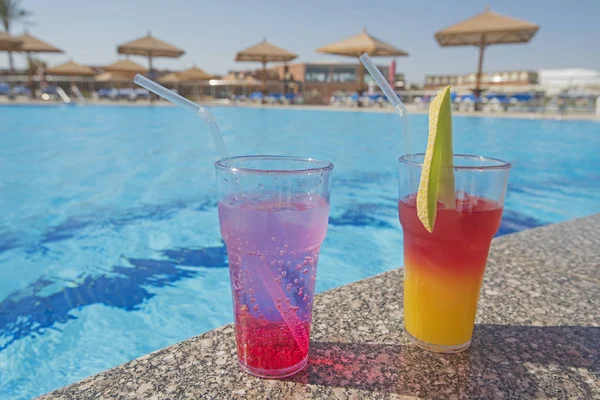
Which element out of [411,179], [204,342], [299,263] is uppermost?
[411,179]

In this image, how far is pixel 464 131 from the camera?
40.0 feet

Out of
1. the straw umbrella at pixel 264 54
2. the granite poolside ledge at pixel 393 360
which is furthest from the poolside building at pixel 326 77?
the granite poolside ledge at pixel 393 360

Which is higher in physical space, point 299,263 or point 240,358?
point 299,263

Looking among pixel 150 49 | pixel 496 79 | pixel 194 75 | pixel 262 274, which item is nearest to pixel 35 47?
pixel 150 49

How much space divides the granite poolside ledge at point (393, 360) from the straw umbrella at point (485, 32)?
61.9ft

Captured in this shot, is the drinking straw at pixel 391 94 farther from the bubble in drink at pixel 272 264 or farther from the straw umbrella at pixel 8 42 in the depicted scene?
the straw umbrella at pixel 8 42

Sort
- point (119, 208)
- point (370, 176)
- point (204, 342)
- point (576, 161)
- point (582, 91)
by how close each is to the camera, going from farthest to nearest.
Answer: point (582, 91), point (576, 161), point (370, 176), point (119, 208), point (204, 342)

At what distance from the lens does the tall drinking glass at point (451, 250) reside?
99 cm

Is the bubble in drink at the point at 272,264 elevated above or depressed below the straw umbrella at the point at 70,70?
below

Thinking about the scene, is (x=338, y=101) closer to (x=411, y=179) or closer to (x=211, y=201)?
(x=211, y=201)

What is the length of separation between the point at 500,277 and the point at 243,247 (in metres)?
1.13

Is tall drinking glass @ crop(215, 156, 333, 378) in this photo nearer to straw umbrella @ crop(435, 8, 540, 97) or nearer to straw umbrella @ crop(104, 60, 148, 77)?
straw umbrella @ crop(435, 8, 540, 97)

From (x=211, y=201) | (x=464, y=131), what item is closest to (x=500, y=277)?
(x=211, y=201)

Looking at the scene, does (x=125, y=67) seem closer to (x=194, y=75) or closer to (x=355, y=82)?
(x=194, y=75)
